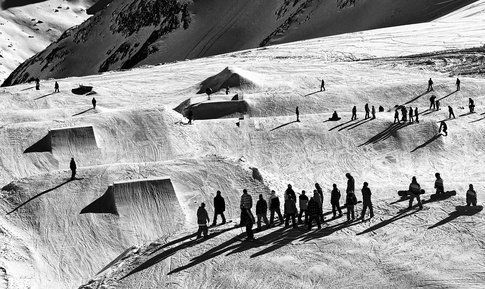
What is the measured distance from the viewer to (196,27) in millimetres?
150375

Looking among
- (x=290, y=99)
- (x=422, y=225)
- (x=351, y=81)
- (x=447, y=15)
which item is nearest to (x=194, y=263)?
(x=422, y=225)

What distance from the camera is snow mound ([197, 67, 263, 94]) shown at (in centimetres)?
5897

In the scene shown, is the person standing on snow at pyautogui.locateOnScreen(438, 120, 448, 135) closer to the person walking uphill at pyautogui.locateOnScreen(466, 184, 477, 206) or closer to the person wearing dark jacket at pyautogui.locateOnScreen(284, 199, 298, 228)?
the person walking uphill at pyautogui.locateOnScreen(466, 184, 477, 206)

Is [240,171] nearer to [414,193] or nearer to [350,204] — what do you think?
[350,204]

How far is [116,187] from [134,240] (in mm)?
3101

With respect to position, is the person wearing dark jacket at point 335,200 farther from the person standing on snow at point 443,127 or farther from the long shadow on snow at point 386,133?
the person standing on snow at point 443,127

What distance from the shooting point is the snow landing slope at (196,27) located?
11894 centimetres

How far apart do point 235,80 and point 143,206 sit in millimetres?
28065

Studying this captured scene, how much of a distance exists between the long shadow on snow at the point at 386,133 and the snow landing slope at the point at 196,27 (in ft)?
215

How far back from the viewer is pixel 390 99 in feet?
170

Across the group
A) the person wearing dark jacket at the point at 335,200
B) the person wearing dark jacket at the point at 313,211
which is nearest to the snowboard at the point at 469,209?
the person wearing dark jacket at the point at 335,200

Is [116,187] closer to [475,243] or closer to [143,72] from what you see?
[475,243]

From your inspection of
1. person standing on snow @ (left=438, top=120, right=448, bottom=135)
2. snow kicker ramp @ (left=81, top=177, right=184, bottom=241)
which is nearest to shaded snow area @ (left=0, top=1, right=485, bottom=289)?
snow kicker ramp @ (left=81, top=177, right=184, bottom=241)

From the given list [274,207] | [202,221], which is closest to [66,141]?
[202,221]
